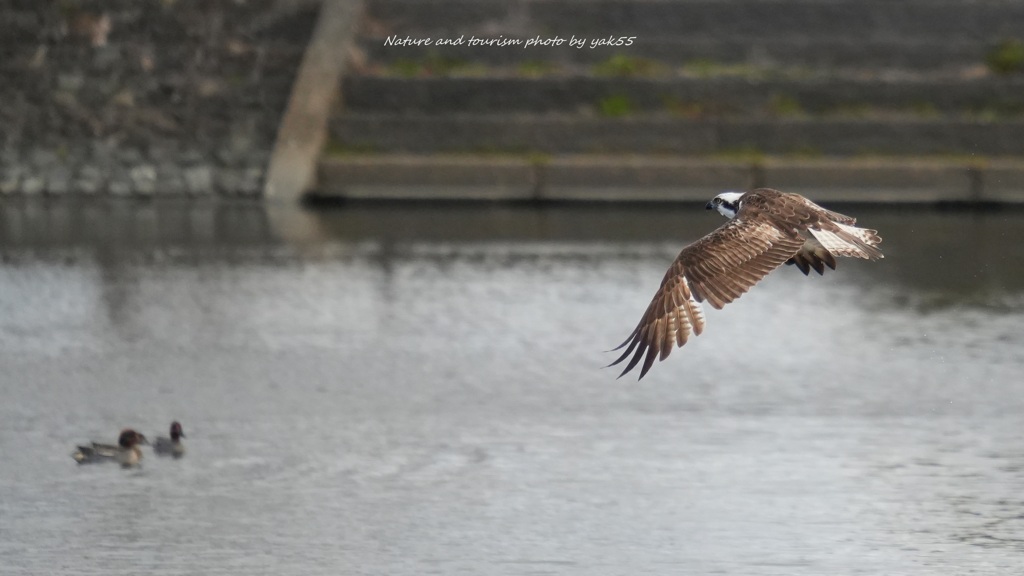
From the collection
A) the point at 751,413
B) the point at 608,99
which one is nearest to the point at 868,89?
the point at 608,99

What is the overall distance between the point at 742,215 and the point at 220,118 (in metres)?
17.9

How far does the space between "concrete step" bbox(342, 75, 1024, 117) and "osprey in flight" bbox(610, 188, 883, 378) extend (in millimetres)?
15784

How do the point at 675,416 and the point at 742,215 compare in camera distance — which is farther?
the point at 675,416

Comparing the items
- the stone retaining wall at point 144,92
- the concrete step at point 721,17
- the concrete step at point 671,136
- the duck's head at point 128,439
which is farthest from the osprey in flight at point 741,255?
the concrete step at point 721,17

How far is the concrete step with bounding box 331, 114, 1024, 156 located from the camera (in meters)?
25.2

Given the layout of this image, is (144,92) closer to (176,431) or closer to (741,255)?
(176,431)

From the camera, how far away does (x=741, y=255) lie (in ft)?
31.6

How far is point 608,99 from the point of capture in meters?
25.9

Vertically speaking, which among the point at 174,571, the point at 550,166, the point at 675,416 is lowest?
the point at 174,571

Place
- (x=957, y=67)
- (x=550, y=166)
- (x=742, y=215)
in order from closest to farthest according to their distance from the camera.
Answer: (x=742, y=215) < (x=550, y=166) < (x=957, y=67)

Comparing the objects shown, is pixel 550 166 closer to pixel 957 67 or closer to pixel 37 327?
pixel 957 67

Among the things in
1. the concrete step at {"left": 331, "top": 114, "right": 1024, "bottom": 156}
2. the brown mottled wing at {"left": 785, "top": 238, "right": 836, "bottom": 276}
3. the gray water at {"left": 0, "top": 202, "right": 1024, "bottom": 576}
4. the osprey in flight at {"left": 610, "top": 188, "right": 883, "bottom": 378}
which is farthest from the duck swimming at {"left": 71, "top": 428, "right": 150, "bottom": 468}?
the concrete step at {"left": 331, "top": 114, "right": 1024, "bottom": 156}

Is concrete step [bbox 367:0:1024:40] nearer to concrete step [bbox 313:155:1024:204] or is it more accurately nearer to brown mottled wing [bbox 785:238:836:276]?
concrete step [bbox 313:155:1024:204]

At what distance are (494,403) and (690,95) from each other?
1184 cm
